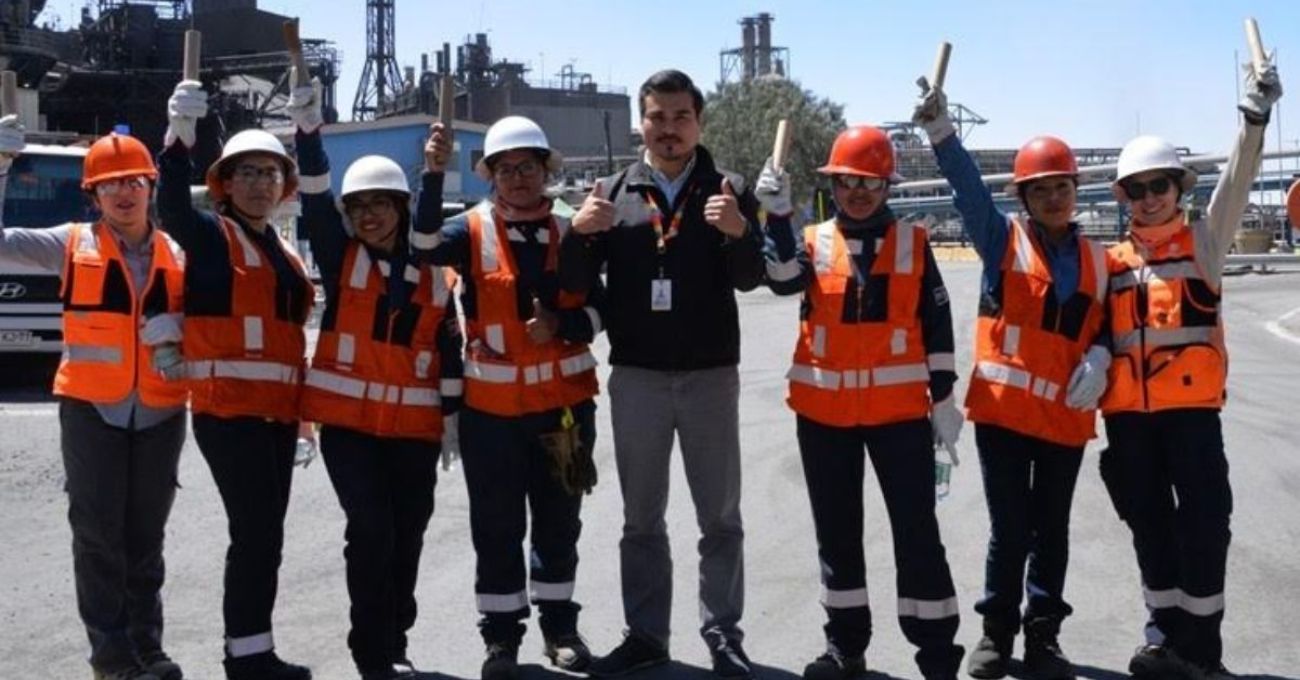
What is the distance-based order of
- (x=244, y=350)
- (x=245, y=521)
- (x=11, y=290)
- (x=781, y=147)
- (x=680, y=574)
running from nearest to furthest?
(x=245, y=521) < (x=244, y=350) < (x=781, y=147) < (x=680, y=574) < (x=11, y=290)

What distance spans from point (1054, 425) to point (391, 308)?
8.75 ft

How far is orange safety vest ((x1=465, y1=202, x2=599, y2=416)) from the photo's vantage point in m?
5.82

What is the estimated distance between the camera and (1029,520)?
5.79m

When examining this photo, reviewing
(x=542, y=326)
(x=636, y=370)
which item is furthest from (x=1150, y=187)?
(x=542, y=326)

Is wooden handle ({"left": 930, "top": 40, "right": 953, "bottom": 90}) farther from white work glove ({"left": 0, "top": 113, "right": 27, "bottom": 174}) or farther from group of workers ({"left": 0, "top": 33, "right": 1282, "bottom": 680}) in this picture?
white work glove ({"left": 0, "top": 113, "right": 27, "bottom": 174})

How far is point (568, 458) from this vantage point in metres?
5.86

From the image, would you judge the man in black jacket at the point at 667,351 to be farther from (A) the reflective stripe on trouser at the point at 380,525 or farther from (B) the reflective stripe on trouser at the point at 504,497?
(A) the reflective stripe on trouser at the point at 380,525

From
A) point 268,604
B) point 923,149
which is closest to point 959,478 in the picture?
point 268,604

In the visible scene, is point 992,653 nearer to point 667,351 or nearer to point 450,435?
point 667,351

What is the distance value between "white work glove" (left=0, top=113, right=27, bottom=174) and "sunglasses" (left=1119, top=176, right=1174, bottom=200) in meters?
4.42

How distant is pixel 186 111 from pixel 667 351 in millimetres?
2078

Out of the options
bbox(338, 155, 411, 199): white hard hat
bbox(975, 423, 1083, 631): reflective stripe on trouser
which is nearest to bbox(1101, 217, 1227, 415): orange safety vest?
bbox(975, 423, 1083, 631): reflective stripe on trouser

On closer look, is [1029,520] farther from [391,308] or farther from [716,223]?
[391,308]

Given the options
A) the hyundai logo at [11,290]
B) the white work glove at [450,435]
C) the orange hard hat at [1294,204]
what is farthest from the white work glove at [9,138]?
the hyundai logo at [11,290]
